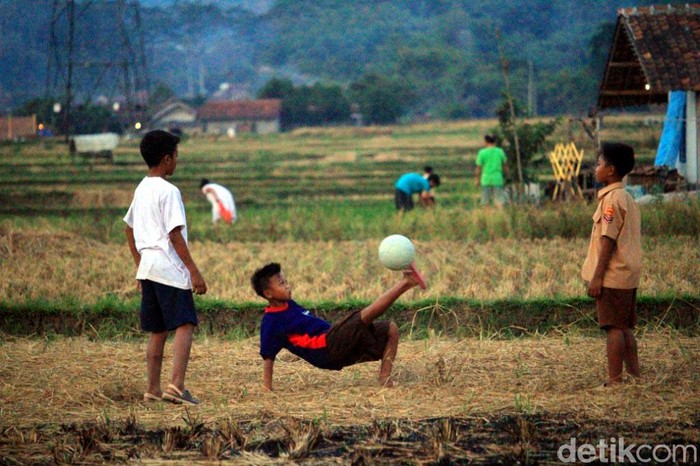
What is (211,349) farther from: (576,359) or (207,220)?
(207,220)

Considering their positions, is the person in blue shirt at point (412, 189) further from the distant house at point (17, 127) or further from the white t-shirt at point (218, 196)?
the distant house at point (17, 127)

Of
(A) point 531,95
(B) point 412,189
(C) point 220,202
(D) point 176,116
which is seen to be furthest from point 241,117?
(C) point 220,202

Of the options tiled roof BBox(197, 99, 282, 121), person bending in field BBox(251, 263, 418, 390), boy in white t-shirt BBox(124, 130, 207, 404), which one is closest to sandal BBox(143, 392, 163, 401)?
boy in white t-shirt BBox(124, 130, 207, 404)

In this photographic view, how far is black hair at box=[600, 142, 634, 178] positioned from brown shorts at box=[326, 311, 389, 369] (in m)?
1.57

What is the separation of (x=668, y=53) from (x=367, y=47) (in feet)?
323

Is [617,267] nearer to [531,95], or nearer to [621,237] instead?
[621,237]

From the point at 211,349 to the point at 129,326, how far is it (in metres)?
1.37

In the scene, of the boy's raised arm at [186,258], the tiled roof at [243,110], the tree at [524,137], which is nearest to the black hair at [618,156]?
the boy's raised arm at [186,258]

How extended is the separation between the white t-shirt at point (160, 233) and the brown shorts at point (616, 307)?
231 cm

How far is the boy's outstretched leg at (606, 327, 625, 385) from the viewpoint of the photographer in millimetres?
6051

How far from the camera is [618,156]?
20.0 feet

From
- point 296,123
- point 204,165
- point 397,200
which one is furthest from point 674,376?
point 296,123

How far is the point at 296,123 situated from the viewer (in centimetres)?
7100

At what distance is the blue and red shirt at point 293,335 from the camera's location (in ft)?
20.3
